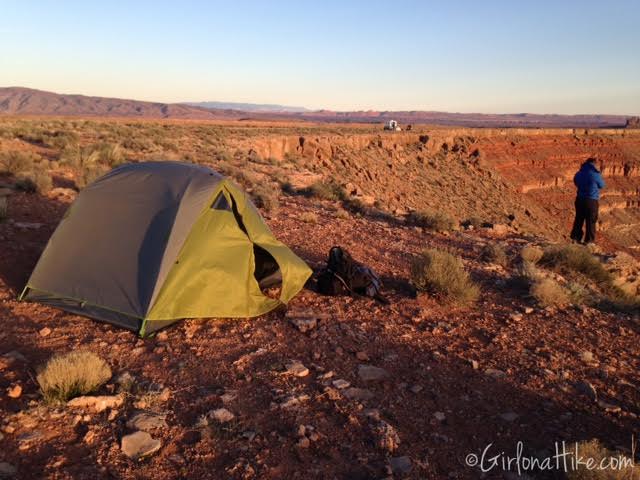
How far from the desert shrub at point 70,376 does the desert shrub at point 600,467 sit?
3421 millimetres

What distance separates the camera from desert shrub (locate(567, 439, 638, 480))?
3.09m

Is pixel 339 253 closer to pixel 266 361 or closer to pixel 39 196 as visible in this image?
pixel 266 361

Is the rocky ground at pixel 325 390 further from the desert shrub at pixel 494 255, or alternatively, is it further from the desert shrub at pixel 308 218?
the desert shrub at pixel 308 218

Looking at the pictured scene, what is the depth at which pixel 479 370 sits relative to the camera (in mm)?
4754

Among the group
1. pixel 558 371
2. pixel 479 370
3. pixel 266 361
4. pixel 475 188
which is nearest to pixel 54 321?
pixel 266 361

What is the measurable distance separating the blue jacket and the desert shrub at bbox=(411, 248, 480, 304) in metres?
7.09

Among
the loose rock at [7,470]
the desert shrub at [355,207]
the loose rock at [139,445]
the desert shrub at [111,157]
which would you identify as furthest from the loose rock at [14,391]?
the desert shrub at [111,157]

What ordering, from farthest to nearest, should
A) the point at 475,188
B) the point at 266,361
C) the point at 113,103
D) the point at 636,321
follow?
the point at 113,103, the point at 475,188, the point at 636,321, the point at 266,361

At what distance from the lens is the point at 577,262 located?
30.9ft

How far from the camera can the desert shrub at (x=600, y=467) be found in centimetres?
309

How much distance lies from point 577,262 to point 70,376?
8690 millimetres

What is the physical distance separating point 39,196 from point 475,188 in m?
30.2

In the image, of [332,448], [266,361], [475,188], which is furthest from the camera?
[475,188]

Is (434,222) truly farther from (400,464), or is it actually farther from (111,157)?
(111,157)
